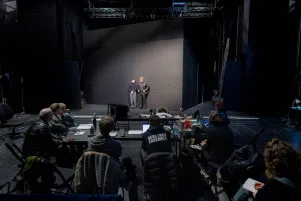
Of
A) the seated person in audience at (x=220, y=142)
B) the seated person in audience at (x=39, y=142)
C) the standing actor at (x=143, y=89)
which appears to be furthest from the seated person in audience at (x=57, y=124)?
the standing actor at (x=143, y=89)

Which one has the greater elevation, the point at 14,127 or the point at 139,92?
the point at 139,92

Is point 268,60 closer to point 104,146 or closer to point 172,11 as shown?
point 172,11

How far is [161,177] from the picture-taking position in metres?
2.80

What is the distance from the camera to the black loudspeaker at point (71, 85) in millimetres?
10578

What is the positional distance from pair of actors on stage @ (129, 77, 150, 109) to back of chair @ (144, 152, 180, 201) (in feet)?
28.5

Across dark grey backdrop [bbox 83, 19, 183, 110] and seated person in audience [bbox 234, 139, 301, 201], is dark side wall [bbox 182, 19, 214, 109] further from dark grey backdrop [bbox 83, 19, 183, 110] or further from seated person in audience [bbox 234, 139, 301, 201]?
seated person in audience [bbox 234, 139, 301, 201]

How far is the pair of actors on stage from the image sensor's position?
1144 centimetres

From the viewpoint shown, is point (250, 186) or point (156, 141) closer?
point (250, 186)

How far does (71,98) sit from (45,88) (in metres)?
1.17

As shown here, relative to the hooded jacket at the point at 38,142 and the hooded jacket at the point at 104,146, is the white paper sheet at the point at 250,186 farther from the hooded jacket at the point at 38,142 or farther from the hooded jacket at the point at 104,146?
the hooded jacket at the point at 38,142

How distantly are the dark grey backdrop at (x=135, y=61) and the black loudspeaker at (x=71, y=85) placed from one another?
6.87 ft

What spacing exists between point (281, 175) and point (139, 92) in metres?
9.80

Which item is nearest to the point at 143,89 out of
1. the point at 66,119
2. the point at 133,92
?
the point at 133,92

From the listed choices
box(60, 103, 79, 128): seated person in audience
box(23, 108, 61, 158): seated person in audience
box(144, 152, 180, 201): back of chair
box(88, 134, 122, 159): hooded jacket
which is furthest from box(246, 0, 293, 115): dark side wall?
box(88, 134, 122, 159): hooded jacket
